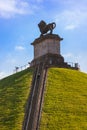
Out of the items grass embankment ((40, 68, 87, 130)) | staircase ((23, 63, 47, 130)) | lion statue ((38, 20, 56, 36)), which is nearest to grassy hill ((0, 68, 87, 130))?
grass embankment ((40, 68, 87, 130))

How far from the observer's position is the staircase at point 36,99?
176ft

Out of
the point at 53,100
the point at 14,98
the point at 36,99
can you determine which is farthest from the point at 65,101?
the point at 14,98

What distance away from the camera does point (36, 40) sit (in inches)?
3066

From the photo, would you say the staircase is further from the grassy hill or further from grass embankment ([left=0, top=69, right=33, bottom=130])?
grass embankment ([left=0, top=69, right=33, bottom=130])

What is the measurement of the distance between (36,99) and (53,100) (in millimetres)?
2263

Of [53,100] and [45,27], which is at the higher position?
[45,27]

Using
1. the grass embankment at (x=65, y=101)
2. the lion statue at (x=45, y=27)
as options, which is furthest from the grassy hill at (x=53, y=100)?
the lion statue at (x=45, y=27)

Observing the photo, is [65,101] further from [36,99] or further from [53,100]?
[36,99]

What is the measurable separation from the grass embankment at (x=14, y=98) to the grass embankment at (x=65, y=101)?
2.85 metres

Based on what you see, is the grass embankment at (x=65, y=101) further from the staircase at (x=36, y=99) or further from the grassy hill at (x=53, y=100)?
the staircase at (x=36, y=99)

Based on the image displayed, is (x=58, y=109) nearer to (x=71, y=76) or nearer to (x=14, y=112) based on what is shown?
(x=14, y=112)

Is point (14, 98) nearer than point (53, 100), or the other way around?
point (53, 100)

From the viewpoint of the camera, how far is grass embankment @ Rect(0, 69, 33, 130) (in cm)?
5512

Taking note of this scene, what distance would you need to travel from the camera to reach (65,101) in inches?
2378
